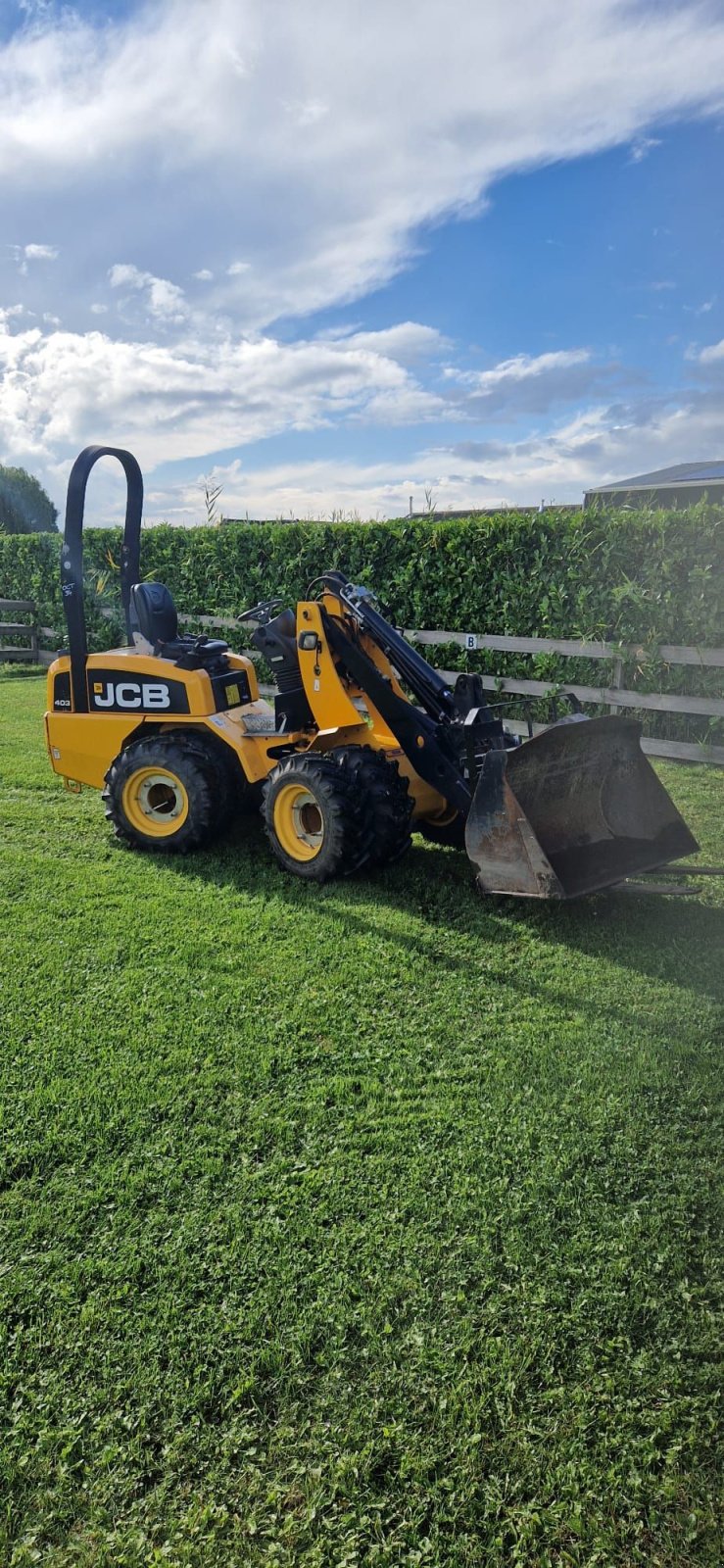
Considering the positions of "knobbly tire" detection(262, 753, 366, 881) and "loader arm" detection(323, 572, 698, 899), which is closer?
"loader arm" detection(323, 572, 698, 899)

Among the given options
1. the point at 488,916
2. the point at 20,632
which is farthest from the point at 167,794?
the point at 20,632

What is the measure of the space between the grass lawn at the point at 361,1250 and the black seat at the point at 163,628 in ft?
7.31

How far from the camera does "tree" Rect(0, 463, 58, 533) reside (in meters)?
26.5

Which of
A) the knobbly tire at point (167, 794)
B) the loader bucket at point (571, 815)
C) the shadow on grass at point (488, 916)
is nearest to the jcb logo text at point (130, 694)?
the knobbly tire at point (167, 794)

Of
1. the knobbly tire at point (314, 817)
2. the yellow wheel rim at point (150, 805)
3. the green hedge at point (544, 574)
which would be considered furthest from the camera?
the green hedge at point (544, 574)

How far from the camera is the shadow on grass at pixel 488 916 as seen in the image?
4.28 m

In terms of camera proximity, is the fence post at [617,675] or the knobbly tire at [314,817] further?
the fence post at [617,675]

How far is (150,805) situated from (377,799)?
173 centimetres

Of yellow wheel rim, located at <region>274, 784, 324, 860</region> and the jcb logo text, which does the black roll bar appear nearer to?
the jcb logo text

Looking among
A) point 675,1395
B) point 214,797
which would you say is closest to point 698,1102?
point 675,1395

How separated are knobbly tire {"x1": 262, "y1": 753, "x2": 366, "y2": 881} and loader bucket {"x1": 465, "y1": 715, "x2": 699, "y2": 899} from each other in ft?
2.55

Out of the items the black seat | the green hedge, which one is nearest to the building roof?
the green hedge

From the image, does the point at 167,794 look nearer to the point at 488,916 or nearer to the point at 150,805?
the point at 150,805

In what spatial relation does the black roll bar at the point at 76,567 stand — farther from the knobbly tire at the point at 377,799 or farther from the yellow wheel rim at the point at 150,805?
the knobbly tire at the point at 377,799
